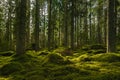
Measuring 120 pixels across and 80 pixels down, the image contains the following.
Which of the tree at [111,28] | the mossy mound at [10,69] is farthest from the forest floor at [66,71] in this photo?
the tree at [111,28]

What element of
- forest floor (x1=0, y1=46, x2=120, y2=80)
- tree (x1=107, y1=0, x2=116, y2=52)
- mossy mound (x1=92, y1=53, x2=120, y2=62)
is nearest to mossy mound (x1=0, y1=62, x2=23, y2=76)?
forest floor (x1=0, y1=46, x2=120, y2=80)

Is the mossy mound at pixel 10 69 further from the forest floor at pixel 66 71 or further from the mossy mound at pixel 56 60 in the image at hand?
the mossy mound at pixel 56 60

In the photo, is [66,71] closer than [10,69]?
Yes

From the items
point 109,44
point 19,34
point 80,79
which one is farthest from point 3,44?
point 80,79

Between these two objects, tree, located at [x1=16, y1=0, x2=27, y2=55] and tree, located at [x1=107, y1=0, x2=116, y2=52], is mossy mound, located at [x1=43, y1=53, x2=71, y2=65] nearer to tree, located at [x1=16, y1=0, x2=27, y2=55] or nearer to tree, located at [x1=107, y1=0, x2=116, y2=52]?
tree, located at [x1=107, y1=0, x2=116, y2=52]

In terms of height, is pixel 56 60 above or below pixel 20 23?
below

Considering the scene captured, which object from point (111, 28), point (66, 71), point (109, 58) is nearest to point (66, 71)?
point (66, 71)

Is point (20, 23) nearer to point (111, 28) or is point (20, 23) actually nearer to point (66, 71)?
point (111, 28)

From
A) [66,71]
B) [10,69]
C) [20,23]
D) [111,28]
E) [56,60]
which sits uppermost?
[20,23]

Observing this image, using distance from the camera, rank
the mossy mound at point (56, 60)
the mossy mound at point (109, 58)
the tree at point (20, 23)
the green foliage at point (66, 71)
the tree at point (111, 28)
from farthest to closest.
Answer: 1. the tree at point (20, 23)
2. the tree at point (111, 28)
3. the mossy mound at point (109, 58)
4. the mossy mound at point (56, 60)
5. the green foliage at point (66, 71)

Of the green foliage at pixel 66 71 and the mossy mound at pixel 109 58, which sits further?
the mossy mound at pixel 109 58

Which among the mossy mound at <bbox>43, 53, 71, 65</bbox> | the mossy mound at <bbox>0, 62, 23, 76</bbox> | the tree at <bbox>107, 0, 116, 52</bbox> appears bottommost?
the mossy mound at <bbox>0, 62, 23, 76</bbox>

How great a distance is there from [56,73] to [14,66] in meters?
3.70

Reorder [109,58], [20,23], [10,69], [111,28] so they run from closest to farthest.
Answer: [10,69] < [109,58] < [111,28] < [20,23]
